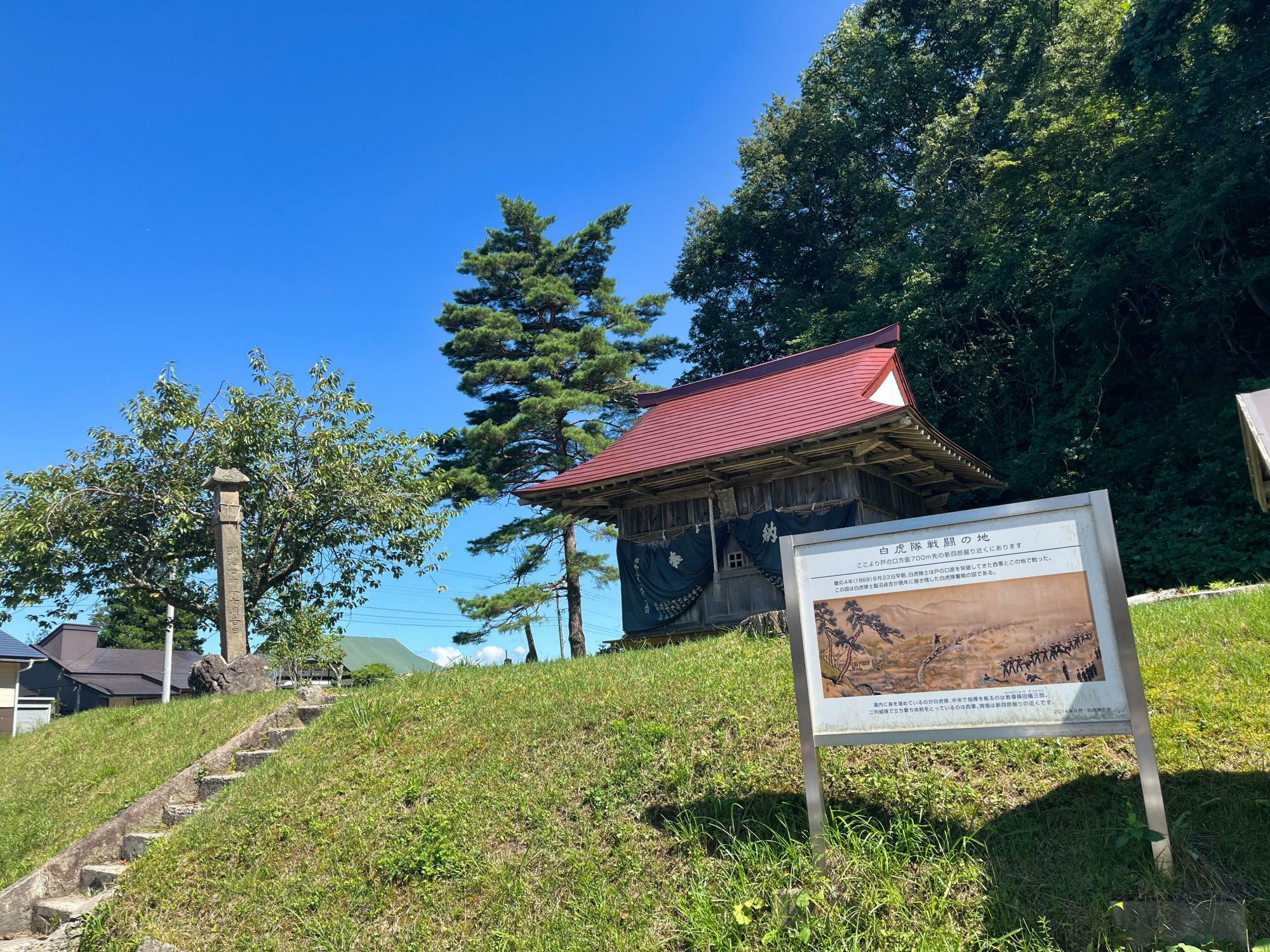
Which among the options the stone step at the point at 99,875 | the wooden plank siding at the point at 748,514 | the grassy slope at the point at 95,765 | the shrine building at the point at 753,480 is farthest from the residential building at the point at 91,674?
the stone step at the point at 99,875

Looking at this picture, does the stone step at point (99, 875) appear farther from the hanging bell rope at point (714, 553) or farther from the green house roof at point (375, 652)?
the green house roof at point (375, 652)

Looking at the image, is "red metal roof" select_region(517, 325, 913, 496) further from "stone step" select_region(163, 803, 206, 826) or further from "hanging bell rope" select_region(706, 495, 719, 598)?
"stone step" select_region(163, 803, 206, 826)

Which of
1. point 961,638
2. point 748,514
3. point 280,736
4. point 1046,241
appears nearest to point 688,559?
point 748,514

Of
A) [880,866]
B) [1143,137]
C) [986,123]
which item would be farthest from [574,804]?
[986,123]

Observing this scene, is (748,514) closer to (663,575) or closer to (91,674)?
(663,575)

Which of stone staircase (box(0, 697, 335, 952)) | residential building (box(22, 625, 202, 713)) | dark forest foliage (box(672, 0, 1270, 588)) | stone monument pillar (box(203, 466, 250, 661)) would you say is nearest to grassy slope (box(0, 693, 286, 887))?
stone staircase (box(0, 697, 335, 952))

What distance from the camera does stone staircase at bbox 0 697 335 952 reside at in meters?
6.68

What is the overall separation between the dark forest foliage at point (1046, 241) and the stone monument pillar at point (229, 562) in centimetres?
1657

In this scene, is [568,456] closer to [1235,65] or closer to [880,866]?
[1235,65]

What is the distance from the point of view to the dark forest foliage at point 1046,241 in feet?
55.3

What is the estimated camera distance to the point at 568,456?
86.2 ft

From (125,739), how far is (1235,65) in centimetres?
2245

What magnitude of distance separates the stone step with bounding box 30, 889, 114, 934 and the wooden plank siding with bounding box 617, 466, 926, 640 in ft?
32.9

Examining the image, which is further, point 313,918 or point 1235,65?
point 1235,65
